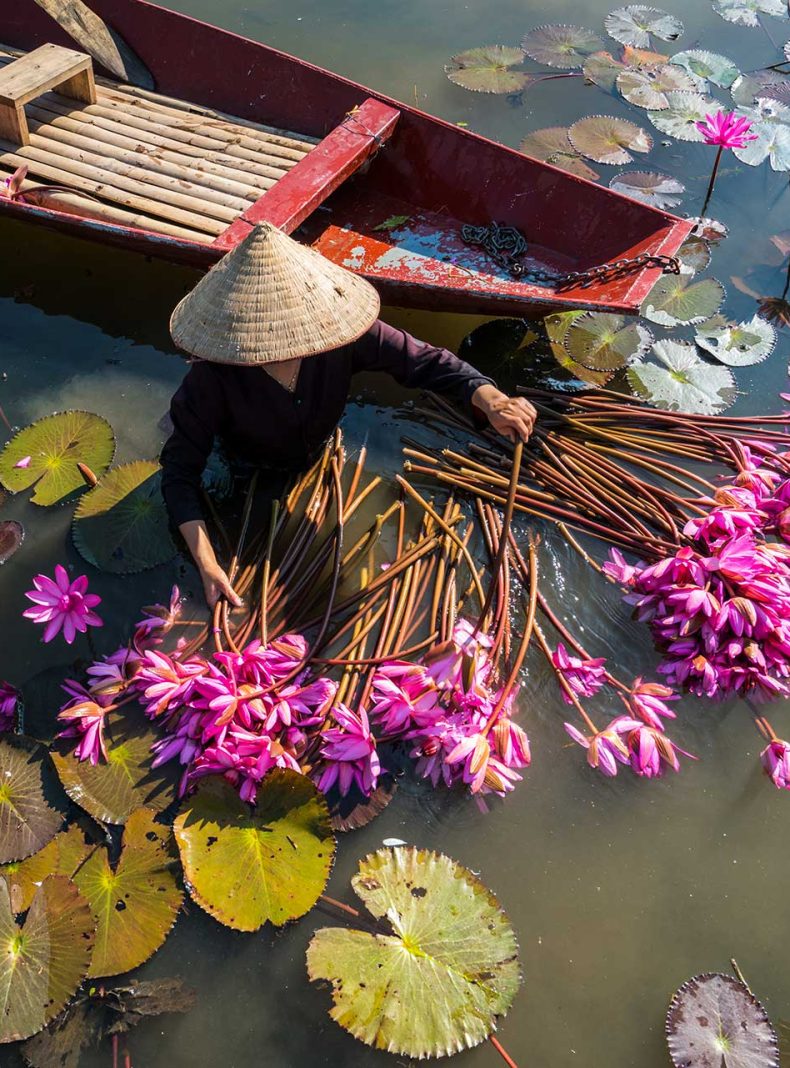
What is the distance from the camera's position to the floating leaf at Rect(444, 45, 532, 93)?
6.51 meters

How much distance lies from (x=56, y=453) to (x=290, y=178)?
1.90 meters

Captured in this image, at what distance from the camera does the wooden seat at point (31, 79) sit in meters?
4.80

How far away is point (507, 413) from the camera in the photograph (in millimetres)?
3139

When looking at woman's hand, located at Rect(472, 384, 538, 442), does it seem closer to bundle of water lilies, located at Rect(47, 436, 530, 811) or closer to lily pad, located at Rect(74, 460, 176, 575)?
bundle of water lilies, located at Rect(47, 436, 530, 811)

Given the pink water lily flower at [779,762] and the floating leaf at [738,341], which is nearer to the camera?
the pink water lily flower at [779,762]

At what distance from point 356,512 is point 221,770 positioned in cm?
140

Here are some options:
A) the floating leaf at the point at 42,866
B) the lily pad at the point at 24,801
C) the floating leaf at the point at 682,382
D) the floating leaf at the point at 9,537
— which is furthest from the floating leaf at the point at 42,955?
the floating leaf at the point at 682,382

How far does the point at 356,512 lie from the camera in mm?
3764

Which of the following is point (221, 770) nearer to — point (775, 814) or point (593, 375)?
point (775, 814)

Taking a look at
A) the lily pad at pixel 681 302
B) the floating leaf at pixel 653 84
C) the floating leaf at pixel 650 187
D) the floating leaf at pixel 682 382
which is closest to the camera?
the floating leaf at pixel 682 382

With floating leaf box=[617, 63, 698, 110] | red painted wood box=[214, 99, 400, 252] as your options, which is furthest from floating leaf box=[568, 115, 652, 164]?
red painted wood box=[214, 99, 400, 252]

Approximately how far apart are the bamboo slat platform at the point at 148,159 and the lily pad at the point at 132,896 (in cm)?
312

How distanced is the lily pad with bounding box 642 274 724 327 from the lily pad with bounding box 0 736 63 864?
391cm

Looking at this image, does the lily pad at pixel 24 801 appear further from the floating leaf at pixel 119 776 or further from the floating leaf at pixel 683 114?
the floating leaf at pixel 683 114
